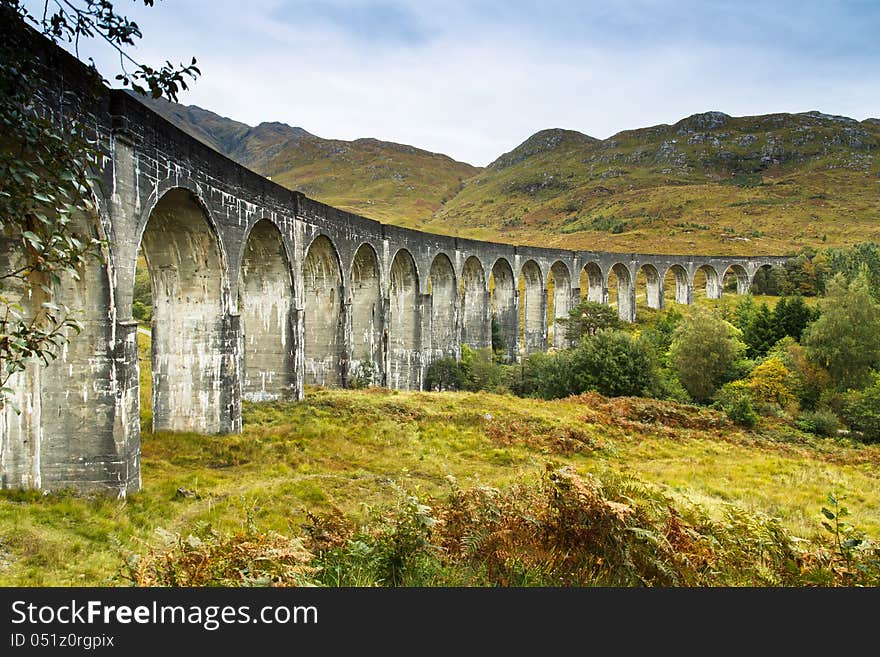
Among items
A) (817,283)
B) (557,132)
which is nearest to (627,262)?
(817,283)

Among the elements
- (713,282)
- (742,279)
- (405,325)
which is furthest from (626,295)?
(405,325)

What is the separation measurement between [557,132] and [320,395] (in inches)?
7134

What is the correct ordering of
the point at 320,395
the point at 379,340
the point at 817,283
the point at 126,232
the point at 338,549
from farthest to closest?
the point at 817,283 < the point at 379,340 < the point at 320,395 < the point at 126,232 < the point at 338,549

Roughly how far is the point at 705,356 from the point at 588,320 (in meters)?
11.2

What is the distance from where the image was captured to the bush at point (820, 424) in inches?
937

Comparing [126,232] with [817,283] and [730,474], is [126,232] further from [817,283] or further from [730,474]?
[817,283]

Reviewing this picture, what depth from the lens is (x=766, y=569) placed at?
17.3 feet

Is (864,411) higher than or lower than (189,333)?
lower

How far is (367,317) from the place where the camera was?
2475 cm

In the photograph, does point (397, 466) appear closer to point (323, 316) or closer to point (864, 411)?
point (323, 316)

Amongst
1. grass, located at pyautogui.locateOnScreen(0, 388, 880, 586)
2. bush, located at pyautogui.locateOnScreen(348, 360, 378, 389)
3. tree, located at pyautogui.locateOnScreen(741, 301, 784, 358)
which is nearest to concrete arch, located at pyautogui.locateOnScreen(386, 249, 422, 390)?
bush, located at pyautogui.locateOnScreen(348, 360, 378, 389)

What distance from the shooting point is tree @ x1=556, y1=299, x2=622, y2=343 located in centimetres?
3997

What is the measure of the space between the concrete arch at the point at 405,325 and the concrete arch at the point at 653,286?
31573mm

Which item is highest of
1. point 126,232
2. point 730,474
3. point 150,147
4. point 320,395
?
point 150,147
